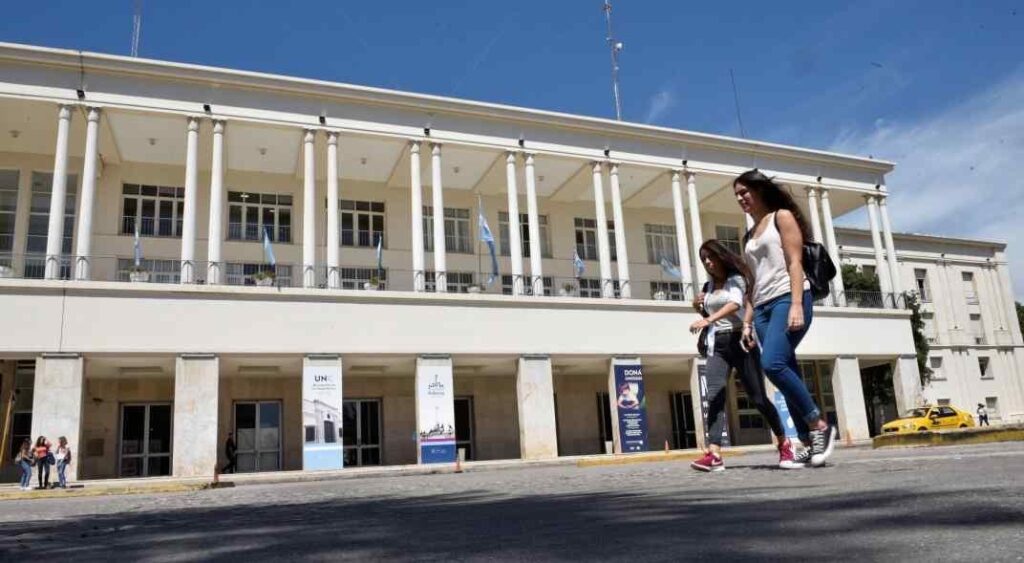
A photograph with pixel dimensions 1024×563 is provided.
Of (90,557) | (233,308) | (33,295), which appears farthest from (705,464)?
(33,295)

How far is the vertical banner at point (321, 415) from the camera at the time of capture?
82.3ft

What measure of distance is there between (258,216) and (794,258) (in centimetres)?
2873

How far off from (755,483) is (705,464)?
6.92ft

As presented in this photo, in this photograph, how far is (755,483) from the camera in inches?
219

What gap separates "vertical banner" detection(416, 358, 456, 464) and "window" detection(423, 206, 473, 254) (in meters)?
7.32

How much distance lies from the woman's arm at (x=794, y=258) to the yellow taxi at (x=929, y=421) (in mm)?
29077

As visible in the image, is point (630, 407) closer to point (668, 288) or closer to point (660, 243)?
point (668, 288)

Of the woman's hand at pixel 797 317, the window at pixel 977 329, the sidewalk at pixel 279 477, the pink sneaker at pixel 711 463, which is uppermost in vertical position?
the window at pixel 977 329

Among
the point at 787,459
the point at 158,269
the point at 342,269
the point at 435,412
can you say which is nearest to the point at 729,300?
the point at 787,459

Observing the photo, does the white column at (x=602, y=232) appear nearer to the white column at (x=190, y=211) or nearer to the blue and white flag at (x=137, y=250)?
the white column at (x=190, y=211)

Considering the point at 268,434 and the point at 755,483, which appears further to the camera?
the point at 268,434

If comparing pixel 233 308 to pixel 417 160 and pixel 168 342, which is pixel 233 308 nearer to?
pixel 168 342

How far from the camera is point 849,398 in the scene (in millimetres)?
34750

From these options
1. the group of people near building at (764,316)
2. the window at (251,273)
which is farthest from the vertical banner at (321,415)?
the group of people near building at (764,316)
